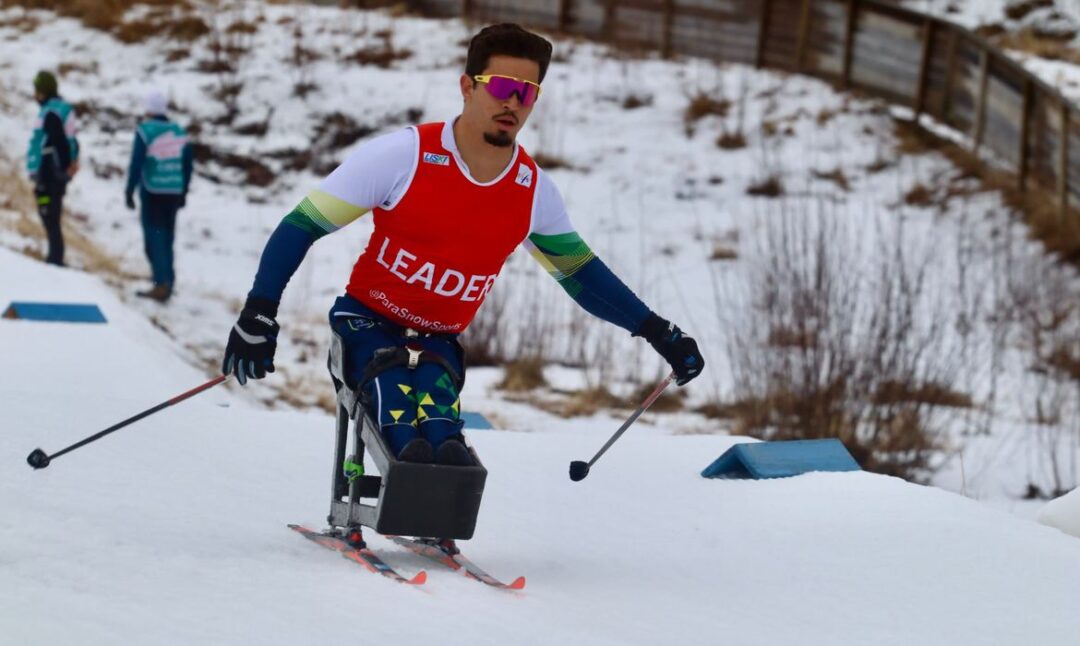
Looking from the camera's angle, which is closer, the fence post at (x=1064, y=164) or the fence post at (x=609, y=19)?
the fence post at (x=1064, y=164)

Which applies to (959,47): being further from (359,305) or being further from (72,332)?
(359,305)

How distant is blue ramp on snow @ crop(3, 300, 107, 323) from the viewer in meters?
6.95

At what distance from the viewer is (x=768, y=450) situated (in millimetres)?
5109

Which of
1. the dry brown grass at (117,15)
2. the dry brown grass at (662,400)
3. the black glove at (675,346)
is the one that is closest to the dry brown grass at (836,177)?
the dry brown grass at (662,400)

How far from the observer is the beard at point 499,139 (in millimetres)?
3510

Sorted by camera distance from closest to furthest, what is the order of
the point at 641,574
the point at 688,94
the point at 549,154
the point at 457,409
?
the point at 457,409, the point at 641,574, the point at 549,154, the point at 688,94

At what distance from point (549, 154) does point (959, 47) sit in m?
4.67

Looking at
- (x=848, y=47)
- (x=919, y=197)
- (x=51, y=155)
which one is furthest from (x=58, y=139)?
(x=848, y=47)

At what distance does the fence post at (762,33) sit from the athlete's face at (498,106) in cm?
1402

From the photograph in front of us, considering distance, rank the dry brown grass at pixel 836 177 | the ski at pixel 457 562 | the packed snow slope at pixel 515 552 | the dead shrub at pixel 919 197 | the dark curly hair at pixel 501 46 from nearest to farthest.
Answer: the packed snow slope at pixel 515 552
the ski at pixel 457 562
the dark curly hair at pixel 501 46
the dead shrub at pixel 919 197
the dry brown grass at pixel 836 177

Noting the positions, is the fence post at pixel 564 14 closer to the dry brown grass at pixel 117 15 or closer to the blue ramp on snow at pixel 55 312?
the dry brown grass at pixel 117 15

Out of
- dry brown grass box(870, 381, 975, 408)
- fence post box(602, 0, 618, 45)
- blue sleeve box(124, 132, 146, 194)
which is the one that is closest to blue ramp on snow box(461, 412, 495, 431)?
dry brown grass box(870, 381, 975, 408)

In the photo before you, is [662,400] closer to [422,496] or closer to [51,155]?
[51,155]

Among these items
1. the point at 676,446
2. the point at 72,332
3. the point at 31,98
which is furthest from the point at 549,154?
the point at 676,446
